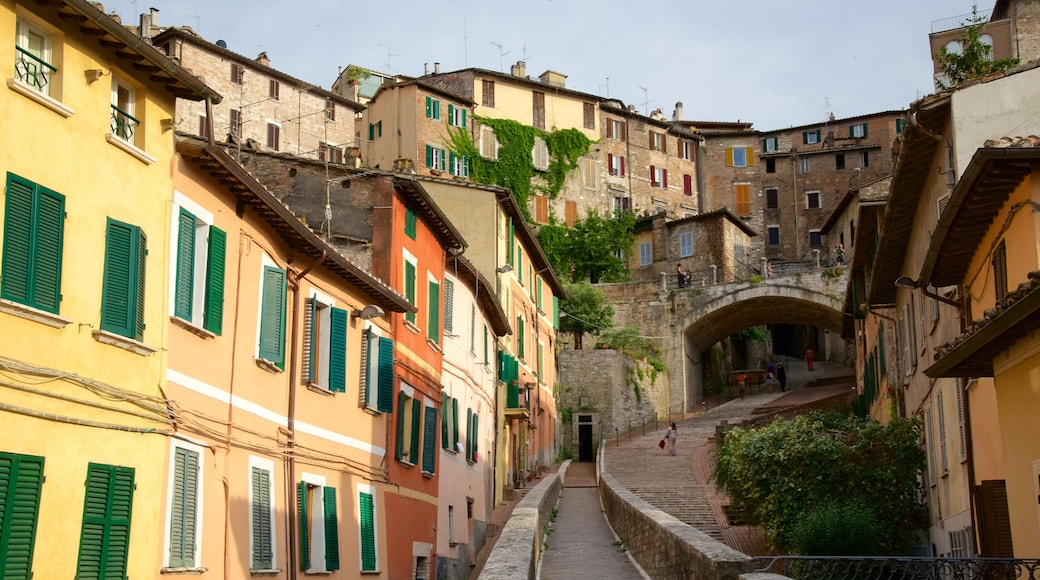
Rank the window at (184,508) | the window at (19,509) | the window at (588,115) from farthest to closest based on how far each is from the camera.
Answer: the window at (588,115) < the window at (184,508) < the window at (19,509)

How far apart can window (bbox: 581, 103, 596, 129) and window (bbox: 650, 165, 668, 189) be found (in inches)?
222

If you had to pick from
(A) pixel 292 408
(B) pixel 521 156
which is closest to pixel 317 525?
(A) pixel 292 408

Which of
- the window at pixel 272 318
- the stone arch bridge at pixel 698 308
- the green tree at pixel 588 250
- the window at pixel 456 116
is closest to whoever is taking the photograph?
the window at pixel 272 318

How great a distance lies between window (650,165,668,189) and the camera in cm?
7156

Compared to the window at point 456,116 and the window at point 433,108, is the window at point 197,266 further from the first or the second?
the window at point 456,116

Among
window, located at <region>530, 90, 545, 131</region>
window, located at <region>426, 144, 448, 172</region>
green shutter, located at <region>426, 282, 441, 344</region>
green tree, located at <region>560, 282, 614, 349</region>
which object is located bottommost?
green shutter, located at <region>426, 282, 441, 344</region>

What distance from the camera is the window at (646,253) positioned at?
217 ft

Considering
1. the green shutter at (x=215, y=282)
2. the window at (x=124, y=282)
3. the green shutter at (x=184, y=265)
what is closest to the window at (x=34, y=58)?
the window at (x=124, y=282)

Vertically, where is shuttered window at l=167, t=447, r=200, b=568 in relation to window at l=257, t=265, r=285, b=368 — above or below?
below

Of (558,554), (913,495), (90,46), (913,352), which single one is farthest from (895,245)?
(90,46)

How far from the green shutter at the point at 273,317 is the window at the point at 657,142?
5719 centimetres

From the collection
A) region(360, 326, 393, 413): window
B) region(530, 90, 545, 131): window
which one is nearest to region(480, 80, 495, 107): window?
region(530, 90, 545, 131): window

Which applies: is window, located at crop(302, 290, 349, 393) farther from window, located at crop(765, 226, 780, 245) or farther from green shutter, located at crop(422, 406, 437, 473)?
window, located at crop(765, 226, 780, 245)

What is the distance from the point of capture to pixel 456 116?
60625 mm
